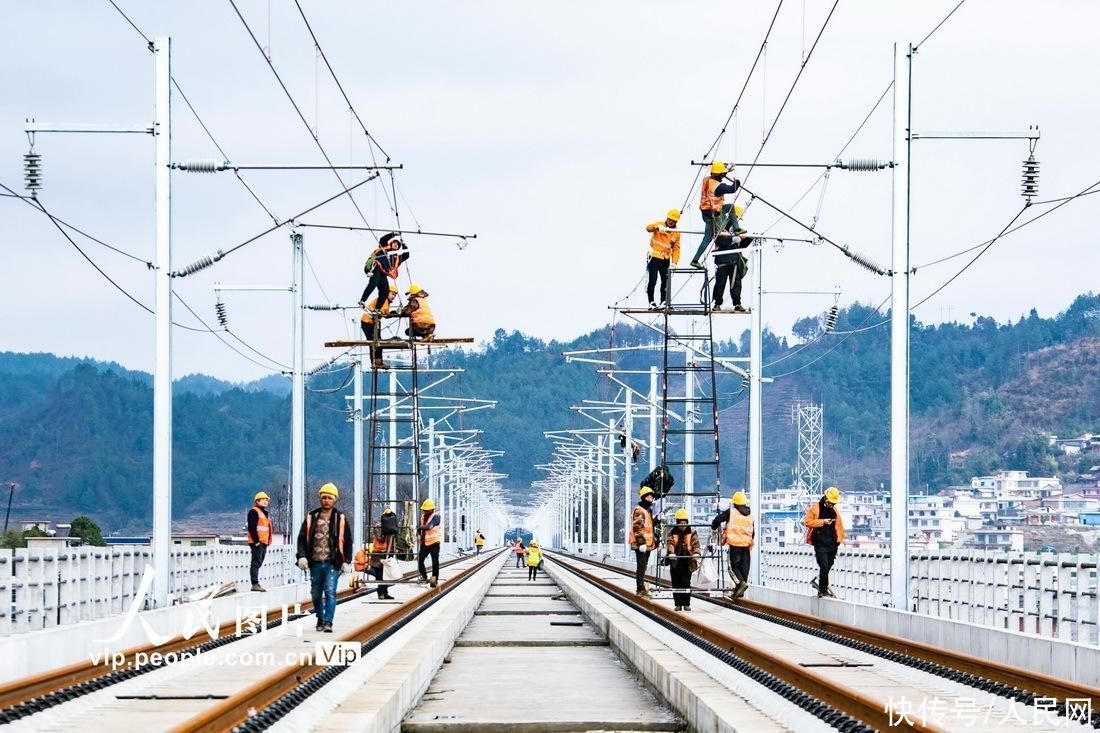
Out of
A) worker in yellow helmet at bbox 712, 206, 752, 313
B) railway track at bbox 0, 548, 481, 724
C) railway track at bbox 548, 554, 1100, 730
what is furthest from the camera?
worker in yellow helmet at bbox 712, 206, 752, 313

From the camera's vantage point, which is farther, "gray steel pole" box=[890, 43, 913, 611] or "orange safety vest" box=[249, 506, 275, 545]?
"orange safety vest" box=[249, 506, 275, 545]

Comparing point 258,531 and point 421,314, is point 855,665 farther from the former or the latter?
point 421,314

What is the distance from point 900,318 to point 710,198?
508cm

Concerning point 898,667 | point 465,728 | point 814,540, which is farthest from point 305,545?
point 814,540

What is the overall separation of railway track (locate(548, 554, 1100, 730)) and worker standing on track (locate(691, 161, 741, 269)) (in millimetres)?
6592

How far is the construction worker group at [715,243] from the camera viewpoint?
1315 inches

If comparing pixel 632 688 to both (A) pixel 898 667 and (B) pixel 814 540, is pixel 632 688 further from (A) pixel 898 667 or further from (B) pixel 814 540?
(B) pixel 814 540

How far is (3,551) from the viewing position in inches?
977

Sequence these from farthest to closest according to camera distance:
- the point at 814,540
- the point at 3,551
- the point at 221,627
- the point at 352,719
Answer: the point at 814,540, the point at 221,627, the point at 3,551, the point at 352,719

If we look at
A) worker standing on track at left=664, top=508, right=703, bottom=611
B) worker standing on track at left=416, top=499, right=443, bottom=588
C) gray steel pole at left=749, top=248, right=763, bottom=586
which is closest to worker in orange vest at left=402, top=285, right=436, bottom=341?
worker standing on track at left=416, top=499, right=443, bottom=588

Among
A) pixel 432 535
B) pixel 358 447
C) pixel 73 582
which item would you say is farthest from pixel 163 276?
pixel 358 447

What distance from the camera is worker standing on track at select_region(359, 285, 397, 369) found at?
139 ft

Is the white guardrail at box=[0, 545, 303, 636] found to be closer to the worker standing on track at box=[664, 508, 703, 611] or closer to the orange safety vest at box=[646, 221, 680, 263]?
the worker standing on track at box=[664, 508, 703, 611]

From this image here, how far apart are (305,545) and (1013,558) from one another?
908 centimetres
